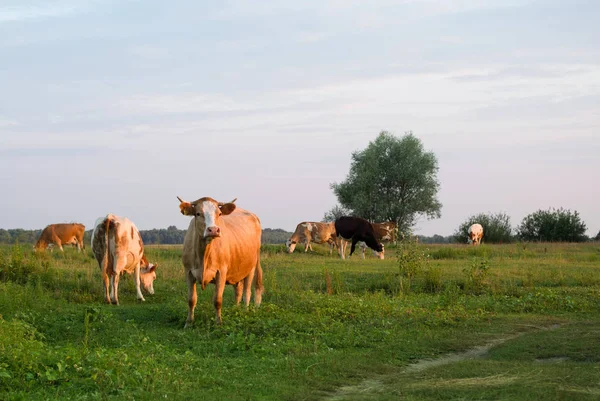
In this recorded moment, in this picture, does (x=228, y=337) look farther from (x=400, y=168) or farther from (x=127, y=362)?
(x=400, y=168)

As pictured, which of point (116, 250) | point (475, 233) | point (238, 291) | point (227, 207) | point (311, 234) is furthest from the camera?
point (475, 233)

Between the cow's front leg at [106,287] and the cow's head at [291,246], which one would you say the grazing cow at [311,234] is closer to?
the cow's head at [291,246]

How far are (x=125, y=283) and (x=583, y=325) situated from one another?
1191 centimetres

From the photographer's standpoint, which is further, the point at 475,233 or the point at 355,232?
the point at 475,233

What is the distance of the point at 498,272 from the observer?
22422 mm

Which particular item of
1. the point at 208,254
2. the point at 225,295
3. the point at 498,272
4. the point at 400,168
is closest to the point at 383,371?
the point at 208,254

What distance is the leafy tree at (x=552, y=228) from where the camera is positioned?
163ft

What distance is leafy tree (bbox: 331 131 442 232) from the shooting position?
2319 inches

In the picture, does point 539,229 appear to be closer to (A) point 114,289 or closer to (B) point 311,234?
(B) point 311,234

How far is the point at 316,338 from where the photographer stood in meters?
12.3

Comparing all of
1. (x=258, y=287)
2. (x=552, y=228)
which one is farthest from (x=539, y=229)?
(x=258, y=287)

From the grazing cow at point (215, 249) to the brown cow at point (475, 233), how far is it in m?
34.5

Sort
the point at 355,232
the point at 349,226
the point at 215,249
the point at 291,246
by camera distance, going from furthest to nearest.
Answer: the point at 291,246, the point at 349,226, the point at 355,232, the point at 215,249

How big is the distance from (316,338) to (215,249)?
3.04 metres
